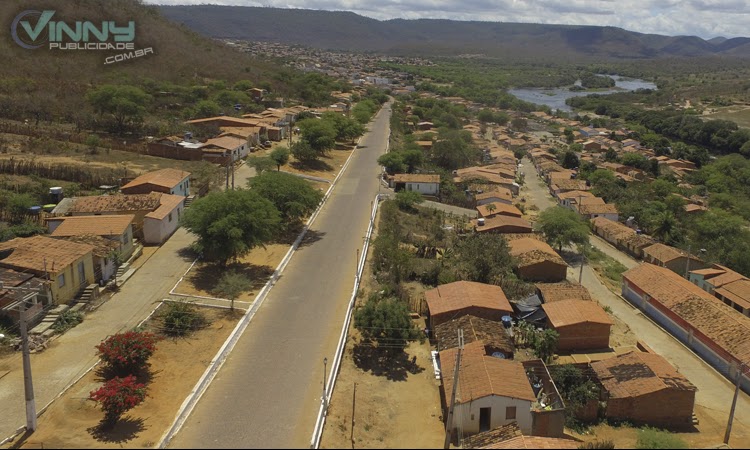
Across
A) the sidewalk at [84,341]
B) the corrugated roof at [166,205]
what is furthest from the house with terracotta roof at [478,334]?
the corrugated roof at [166,205]

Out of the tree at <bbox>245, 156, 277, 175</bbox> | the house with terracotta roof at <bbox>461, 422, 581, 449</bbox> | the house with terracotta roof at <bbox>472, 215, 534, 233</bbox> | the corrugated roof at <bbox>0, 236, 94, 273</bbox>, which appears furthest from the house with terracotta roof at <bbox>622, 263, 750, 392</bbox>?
the corrugated roof at <bbox>0, 236, 94, 273</bbox>

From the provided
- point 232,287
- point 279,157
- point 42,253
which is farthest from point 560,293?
point 279,157

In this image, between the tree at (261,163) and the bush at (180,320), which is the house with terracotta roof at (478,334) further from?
the tree at (261,163)

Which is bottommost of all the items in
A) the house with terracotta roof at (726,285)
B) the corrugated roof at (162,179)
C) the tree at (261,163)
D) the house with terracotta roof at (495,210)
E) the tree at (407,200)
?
the house with terracotta roof at (726,285)

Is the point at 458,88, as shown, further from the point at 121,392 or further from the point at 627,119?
the point at 121,392

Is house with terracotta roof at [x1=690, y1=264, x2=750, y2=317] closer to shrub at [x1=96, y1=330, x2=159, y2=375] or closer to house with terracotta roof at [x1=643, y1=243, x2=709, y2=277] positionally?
house with terracotta roof at [x1=643, y1=243, x2=709, y2=277]

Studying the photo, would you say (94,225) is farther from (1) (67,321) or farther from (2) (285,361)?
(2) (285,361)
